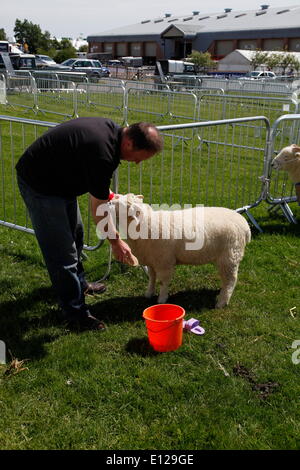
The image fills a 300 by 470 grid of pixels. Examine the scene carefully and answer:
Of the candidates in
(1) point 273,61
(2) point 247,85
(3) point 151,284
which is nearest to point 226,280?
(3) point 151,284

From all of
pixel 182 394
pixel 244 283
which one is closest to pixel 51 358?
pixel 182 394

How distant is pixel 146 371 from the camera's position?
352 cm

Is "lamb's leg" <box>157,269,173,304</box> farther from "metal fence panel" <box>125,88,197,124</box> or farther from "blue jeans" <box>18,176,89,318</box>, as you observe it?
"metal fence panel" <box>125,88,197,124</box>

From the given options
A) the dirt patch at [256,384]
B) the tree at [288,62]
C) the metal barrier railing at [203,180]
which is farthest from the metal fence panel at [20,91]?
the tree at [288,62]

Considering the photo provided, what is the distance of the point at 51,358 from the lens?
12.1 feet

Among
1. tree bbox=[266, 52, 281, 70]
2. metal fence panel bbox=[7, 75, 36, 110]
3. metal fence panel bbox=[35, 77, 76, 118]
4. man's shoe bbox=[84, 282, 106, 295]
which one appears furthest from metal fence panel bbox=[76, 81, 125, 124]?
tree bbox=[266, 52, 281, 70]

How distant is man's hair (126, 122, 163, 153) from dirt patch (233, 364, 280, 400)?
1.79 m

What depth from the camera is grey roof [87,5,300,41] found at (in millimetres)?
68062

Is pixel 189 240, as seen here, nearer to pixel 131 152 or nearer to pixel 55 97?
pixel 131 152

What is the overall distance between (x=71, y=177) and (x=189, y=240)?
4.24ft

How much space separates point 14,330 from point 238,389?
196 centimetres
